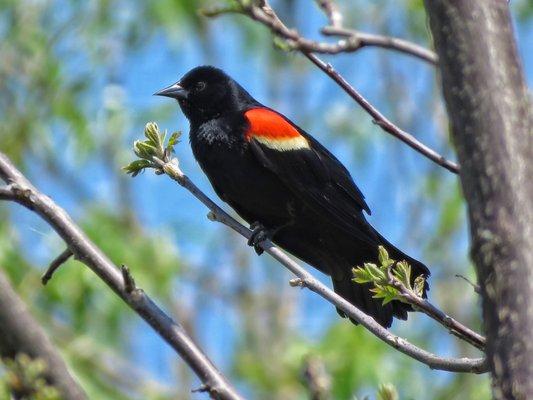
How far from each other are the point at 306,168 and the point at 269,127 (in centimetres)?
17

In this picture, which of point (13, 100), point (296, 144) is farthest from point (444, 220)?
point (296, 144)

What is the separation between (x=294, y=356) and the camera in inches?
214

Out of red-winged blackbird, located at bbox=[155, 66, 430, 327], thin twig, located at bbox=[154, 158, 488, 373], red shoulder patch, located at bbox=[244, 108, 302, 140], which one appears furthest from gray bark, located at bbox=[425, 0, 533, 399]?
red shoulder patch, located at bbox=[244, 108, 302, 140]

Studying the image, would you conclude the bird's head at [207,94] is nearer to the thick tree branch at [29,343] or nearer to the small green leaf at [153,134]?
the small green leaf at [153,134]

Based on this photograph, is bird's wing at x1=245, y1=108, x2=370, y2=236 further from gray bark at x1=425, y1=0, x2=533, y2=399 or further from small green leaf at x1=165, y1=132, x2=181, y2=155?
gray bark at x1=425, y1=0, x2=533, y2=399

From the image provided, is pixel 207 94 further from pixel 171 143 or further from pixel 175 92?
pixel 171 143

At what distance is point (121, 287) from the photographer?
152 cm

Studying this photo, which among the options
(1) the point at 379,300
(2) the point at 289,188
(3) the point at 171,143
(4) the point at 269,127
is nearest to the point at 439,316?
(3) the point at 171,143

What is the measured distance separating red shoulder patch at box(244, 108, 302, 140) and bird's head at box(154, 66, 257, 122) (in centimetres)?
22

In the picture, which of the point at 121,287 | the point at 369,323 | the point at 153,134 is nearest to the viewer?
the point at 121,287

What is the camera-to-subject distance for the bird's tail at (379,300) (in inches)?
97.1

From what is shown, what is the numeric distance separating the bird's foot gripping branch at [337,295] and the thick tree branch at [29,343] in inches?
23.9

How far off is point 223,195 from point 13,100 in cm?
381

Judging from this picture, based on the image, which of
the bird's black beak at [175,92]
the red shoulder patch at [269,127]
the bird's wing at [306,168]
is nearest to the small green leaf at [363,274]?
the bird's wing at [306,168]
